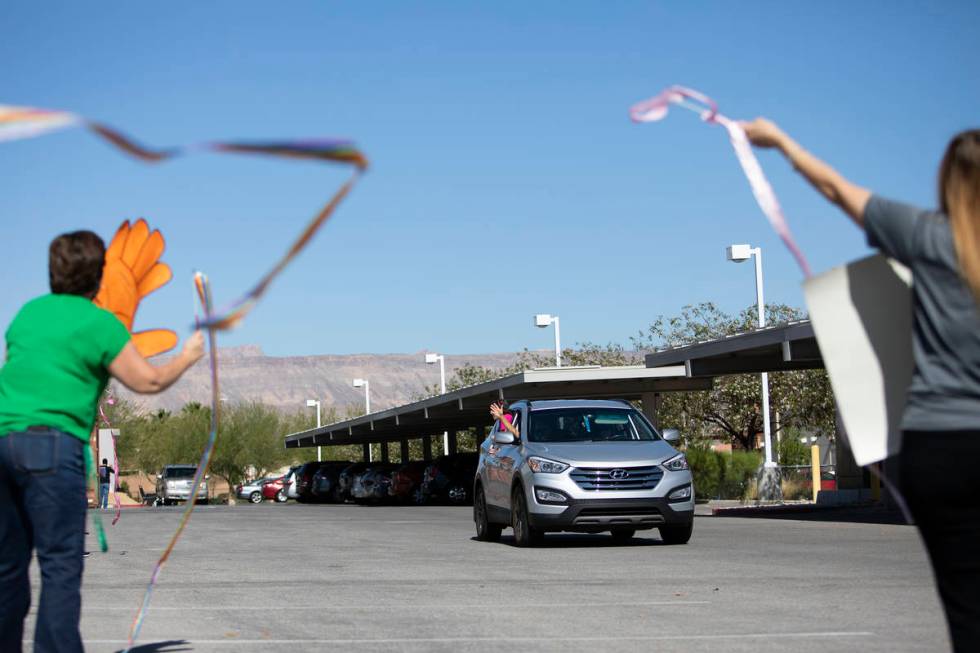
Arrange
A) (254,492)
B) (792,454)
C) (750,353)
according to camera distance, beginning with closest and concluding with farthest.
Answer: (750,353) → (792,454) → (254,492)

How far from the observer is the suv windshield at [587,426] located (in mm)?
17906

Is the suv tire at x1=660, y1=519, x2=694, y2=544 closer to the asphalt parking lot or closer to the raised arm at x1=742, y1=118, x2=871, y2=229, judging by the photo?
the asphalt parking lot

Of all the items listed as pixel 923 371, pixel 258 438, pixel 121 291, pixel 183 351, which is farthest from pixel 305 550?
pixel 258 438

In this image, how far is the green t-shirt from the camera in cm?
567

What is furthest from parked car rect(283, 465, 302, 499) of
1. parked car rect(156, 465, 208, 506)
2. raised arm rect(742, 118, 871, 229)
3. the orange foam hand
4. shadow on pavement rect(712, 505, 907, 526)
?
raised arm rect(742, 118, 871, 229)

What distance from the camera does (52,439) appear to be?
222 inches

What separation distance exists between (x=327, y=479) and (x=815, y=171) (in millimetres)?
56061

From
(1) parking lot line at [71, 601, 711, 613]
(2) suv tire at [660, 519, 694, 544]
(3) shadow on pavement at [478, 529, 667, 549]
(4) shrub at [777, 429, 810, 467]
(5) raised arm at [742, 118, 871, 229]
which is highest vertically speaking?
(5) raised arm at [742, 118, 871, 229]

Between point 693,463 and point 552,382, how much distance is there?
17.2ft

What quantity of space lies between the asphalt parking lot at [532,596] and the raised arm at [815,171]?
3.98 metres

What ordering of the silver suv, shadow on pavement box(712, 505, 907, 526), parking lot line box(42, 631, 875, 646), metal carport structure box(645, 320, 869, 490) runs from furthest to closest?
1. metal carport structure box(645, 320, 869, 490)
2. shadow on pavement box(712, 505, 907, 526)
3. the silver suv
4. parking lot line box(42, 631, 875, 646)

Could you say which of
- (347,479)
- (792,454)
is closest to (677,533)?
(792,454)

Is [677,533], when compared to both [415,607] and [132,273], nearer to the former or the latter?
[415,607]

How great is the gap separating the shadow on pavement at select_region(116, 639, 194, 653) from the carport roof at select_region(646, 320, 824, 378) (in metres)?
18.7
